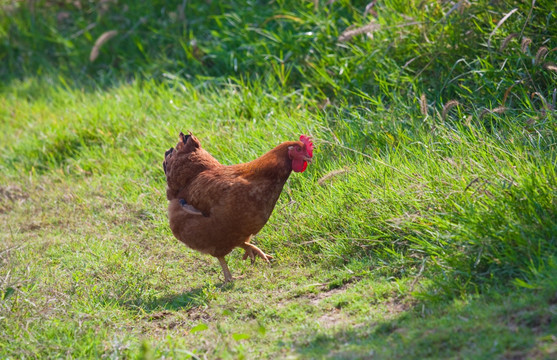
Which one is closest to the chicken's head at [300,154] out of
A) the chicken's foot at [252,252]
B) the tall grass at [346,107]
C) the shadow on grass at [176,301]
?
the tall grass at [346,107]

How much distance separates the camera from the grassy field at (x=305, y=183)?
3.53 meters

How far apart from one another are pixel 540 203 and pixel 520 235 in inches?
10.6

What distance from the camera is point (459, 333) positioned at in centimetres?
313

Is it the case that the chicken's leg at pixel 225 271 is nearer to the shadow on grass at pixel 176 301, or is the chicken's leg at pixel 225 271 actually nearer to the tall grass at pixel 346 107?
the shadow on grass at pixel 176 301

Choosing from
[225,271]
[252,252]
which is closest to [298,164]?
[252,252]

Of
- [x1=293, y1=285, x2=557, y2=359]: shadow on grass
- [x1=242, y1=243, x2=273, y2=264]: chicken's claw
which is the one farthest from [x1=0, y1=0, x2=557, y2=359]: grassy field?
[x1=242, y1=243, x2=273, y2=264]: chicken's claw

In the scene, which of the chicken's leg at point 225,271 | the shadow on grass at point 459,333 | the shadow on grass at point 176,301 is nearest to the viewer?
the shadow on grass at point 459,333

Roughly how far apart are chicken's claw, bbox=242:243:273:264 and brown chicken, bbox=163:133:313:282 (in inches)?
7.6

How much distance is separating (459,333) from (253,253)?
6.54 feet

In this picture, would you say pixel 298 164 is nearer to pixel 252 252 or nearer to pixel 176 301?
pixel 252 252

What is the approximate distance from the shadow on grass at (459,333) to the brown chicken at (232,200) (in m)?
1.08

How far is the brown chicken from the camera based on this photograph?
427 cm

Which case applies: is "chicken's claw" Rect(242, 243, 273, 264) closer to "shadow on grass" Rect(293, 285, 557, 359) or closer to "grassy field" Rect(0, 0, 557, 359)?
"grassy field" Rect(0, 0, 557, 359)

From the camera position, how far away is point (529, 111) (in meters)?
4.81
